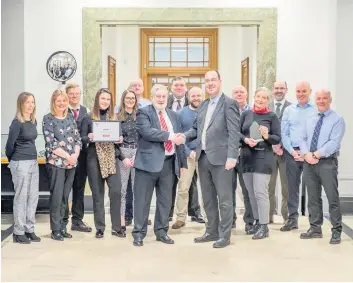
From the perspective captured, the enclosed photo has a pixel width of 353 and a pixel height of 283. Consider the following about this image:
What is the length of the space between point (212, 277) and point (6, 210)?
3.84 m

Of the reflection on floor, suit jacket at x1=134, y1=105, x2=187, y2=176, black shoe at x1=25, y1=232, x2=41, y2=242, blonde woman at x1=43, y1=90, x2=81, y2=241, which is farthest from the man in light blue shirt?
black shoe at x1=25, y1=232, x2=41, y2=242

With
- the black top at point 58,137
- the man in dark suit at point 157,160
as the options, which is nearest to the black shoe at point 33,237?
the black top at point 58,137

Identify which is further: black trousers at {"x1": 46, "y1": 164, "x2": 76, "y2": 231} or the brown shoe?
the brown shoe

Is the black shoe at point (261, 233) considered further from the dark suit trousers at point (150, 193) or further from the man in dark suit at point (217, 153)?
the dark suit trousers at point (150, 193)

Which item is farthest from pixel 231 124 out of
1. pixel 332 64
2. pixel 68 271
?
pixel 332 64

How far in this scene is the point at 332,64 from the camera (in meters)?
7.77

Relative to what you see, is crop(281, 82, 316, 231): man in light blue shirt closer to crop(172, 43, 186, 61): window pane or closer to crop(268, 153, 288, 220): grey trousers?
crop(268, 153, 288, 220): grey trousers

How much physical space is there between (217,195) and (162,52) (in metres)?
8.44

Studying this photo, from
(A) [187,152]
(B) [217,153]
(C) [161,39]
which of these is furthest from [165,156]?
(C) [161,39]

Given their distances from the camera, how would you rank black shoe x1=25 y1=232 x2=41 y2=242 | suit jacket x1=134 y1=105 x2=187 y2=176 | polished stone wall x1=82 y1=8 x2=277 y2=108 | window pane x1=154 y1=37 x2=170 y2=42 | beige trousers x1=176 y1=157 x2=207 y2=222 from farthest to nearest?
window pane x1=154 y1=37 x2=170 y2=42 < polished stone wall x1=82 y1=8 x2=277 y2=108 < beige trousers x1=176 y1=157 x2=207 y2=222 < black shoe x1=25 y1=232 x2=41 y2=242 < suit jacket x1=134 y1=105 x2=187 y2=176

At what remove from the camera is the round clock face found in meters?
7.85

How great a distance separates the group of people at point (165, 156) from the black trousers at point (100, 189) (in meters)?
0.01

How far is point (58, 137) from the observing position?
5801mm

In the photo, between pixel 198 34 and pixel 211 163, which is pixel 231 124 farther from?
pixel 198 34
